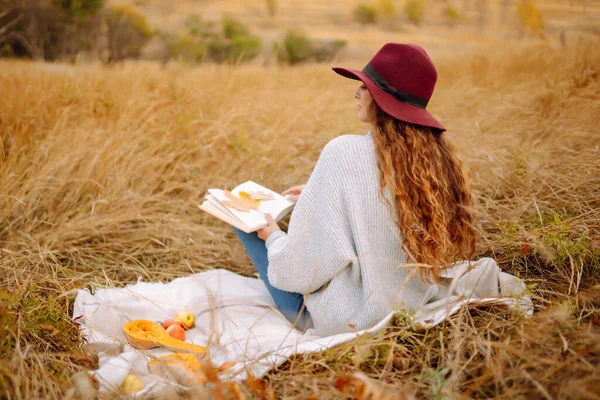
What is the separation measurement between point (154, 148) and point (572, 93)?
3.45 m

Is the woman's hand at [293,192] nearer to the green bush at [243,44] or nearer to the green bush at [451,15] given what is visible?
the green bush at [243,44]

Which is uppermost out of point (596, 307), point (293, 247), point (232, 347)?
point (293, 247)

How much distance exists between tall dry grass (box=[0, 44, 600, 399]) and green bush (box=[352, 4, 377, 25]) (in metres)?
6.93

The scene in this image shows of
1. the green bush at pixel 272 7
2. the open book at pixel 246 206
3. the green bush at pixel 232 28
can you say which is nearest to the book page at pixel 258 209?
the open book at pixel 246 206

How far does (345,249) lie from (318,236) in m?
0.13

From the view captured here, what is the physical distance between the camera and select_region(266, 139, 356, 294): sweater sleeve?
1.90 metres

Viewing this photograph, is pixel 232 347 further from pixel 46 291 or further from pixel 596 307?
pixel 596 307

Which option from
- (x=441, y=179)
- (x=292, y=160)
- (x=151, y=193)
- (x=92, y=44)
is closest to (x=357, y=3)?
(x=92, y=44)

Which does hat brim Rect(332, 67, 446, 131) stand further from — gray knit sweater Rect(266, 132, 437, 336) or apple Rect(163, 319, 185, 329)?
apple Rect(163, 319, 185, 329)

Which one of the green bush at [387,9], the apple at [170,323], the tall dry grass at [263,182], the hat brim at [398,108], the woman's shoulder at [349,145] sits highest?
the green bush at [387,9]

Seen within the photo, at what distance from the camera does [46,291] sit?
94.3 inches

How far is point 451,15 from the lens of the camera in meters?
10.7

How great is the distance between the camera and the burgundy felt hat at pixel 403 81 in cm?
184

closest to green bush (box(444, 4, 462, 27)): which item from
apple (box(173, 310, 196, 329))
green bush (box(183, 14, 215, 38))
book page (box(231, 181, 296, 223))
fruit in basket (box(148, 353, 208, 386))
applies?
green bush (box(183, 14, 215, 38))
